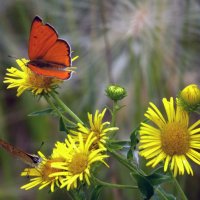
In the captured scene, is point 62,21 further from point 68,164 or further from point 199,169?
point 68,164

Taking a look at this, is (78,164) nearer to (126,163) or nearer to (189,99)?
(126,163)

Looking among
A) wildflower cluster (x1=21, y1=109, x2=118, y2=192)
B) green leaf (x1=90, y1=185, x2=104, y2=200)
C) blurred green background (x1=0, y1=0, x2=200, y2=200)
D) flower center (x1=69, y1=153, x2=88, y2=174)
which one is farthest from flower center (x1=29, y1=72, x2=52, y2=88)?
blurred green background (x1=0, y1=0, x2=200, y2=200)

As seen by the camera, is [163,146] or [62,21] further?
[62,21]

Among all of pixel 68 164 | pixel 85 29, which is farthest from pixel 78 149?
pixel 85 29

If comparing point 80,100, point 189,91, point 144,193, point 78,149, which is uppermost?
point 80,100

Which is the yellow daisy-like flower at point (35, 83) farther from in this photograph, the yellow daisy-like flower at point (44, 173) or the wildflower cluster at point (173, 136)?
the wildflower cluster at point (173, 136)

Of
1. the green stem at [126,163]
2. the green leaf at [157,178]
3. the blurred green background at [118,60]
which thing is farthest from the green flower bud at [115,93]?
the blurred green background at [118,60]

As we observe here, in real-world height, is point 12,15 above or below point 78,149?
above
